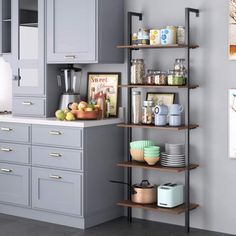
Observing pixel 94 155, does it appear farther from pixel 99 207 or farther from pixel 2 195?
pixel 2 195

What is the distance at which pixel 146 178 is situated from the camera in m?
5.05

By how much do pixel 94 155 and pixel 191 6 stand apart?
1441 mm

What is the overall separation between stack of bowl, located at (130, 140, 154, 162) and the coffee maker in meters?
0.75

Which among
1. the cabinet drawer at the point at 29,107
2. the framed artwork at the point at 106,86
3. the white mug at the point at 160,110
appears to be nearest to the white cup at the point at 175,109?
the white mug at the point at 160,110

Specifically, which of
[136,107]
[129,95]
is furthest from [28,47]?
[136,107]

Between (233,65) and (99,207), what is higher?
(233,65)

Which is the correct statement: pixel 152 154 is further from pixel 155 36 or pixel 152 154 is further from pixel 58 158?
pixel 155 36

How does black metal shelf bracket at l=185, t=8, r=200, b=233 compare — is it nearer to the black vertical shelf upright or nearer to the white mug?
the black vertical shelf upright

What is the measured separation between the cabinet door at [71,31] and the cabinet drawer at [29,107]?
0.40m

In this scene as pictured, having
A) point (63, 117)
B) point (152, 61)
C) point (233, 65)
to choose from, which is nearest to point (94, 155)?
point (63, 117)

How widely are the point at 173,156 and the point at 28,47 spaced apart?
1.69 metres

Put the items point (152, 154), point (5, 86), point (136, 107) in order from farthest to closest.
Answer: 1. point (5, 86)
2. point (136, 107)
3. point (152, 154)

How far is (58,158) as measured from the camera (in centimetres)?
485

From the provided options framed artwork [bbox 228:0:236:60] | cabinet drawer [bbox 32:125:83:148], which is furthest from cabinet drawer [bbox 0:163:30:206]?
framed artwork [bbox 228:0:236:60]
